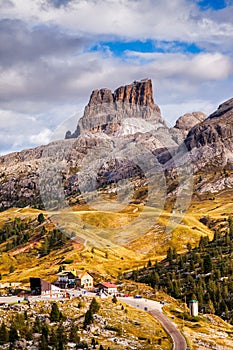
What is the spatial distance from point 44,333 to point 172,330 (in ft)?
115

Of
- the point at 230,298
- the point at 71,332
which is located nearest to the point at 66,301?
the point at 71,332

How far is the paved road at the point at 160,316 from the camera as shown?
120762 millimetres

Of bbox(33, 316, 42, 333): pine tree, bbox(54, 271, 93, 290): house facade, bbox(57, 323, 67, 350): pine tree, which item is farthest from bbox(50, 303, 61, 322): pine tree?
bbox(54, 271, 93, 290): house facade

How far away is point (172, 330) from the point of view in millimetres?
130625

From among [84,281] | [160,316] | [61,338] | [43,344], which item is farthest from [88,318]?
[84,281]

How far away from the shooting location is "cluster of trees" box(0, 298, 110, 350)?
106 metres

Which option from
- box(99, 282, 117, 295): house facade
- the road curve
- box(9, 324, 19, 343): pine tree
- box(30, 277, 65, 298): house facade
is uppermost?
box(30, 277, 65, 298): house facade

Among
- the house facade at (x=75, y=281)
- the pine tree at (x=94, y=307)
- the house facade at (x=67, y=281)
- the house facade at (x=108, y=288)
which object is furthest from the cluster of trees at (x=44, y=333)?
the house facade at (x=67, y=281)

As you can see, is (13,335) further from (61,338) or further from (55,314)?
(55,314)

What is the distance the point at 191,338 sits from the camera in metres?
127

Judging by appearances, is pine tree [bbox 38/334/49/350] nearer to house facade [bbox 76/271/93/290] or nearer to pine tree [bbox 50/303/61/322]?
pine tree [bbox 50/303/61/322]

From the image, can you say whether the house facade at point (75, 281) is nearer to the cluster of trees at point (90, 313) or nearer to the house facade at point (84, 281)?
the house facade at point (84, 281)

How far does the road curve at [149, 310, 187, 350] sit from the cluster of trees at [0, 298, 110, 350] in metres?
19.2

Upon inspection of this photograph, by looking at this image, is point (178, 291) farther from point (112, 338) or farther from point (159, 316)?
point (112, 338)
